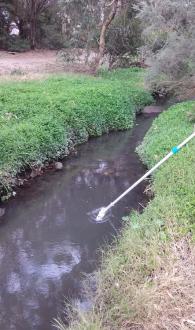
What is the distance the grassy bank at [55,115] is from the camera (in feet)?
30.5

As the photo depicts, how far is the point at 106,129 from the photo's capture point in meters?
13.9

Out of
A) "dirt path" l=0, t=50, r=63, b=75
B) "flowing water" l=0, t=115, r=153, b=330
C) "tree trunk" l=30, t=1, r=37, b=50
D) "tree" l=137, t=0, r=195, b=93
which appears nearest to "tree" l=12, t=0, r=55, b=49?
"tree trunk" l=30, t=1, r=37, b=50

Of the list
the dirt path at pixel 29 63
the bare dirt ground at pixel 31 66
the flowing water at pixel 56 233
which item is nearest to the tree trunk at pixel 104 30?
the bare dirt ground at pixel 31 66

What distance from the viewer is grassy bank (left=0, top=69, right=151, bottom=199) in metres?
9.30

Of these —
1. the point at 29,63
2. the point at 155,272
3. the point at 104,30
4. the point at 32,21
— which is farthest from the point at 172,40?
the point at 32,21

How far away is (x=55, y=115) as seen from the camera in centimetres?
1166

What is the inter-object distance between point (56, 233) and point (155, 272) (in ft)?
9.40

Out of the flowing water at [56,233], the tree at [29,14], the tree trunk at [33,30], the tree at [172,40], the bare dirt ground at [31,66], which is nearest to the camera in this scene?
the flowing water at [56,233]

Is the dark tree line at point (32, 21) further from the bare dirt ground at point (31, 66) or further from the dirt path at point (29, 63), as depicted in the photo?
the bare dirt ground at point (31, 66)

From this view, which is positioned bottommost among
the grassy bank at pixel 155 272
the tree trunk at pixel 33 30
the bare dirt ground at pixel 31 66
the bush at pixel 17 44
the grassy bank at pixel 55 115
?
the grassy bank at pixel 155 272

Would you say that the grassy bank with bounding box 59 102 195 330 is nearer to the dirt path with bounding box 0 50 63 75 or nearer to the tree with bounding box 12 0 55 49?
the dirt path with bounding box 0 50 63 75

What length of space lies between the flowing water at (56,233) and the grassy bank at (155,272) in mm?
664

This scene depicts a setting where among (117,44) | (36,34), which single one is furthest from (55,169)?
(36,34)

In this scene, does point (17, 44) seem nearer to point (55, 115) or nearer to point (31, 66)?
point (31, 66)
